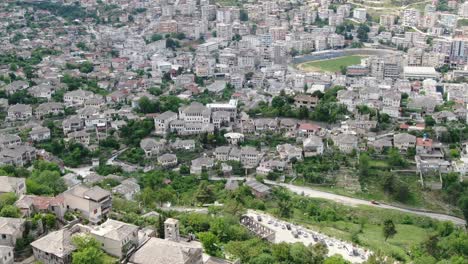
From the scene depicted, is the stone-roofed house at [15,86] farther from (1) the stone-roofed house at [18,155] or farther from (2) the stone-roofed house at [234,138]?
(2) the stone-roofed house at [234,138]

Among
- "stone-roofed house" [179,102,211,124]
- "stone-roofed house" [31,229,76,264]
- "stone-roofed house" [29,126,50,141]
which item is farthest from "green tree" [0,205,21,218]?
"stone-roofed house" [179,102,211,124]

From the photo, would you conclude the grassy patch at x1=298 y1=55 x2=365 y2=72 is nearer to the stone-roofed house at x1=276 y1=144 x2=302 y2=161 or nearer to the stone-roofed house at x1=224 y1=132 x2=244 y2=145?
the stone-roofed house at x1=224 y1=132 x2=244 y2=145

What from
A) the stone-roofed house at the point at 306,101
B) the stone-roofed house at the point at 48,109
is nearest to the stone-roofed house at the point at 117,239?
the stone-roofed house at the point at 48,109

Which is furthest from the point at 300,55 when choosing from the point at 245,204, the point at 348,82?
the point at 245,204

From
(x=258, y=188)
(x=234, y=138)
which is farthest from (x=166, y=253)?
(x=234, y=138)

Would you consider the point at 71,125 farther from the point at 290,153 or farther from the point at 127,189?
the point at 290,153

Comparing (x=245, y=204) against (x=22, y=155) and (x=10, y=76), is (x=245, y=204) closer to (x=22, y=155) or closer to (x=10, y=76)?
(x=22, y=155)
